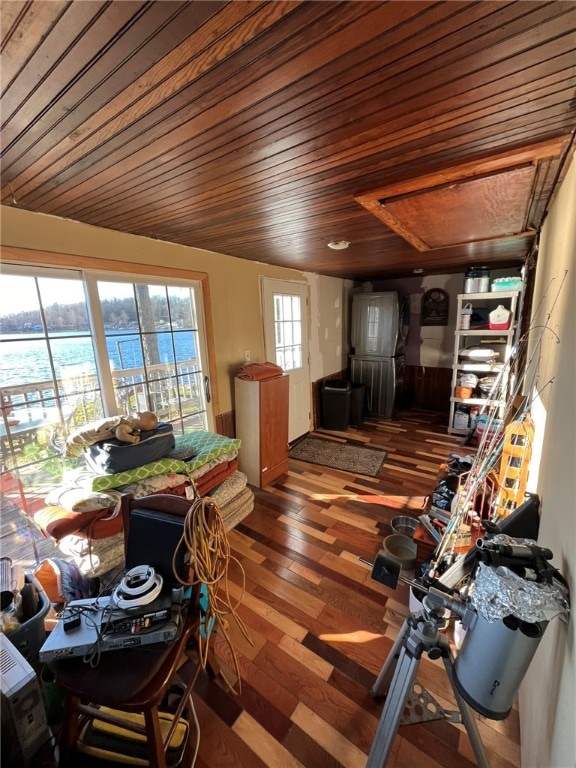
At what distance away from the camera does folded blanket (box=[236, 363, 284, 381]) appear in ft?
8.75

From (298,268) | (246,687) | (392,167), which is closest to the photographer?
(392,167)

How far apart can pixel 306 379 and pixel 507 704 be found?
3.36 metres

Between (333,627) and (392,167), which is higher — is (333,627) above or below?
below

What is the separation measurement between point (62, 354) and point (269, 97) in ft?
5.57

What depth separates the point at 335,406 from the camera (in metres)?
4.13

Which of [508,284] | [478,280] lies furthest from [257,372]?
[508,284]

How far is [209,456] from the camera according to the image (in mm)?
2059

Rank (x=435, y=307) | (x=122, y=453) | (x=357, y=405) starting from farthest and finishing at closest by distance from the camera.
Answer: (x=435, y=307) → (x=357, y=405) → (x=122, y=453)

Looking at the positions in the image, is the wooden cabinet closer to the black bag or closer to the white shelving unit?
the black bag

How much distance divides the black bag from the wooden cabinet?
0.98 metres

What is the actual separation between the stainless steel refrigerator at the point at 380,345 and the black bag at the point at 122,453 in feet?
11.5

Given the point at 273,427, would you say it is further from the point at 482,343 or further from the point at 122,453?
the point at 482,343

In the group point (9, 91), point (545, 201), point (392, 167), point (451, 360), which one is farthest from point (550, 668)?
point (451, 360)

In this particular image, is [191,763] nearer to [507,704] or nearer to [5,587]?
[5,587]
